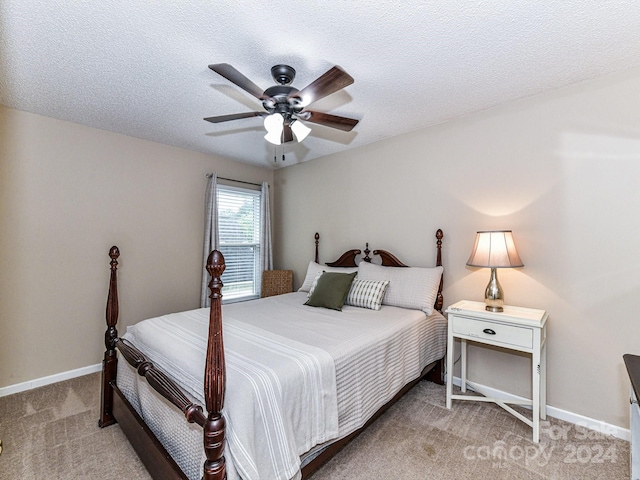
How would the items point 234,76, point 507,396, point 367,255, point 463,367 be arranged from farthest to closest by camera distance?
point 367,255 → point 463,367 → point 507,396 → point 234,76

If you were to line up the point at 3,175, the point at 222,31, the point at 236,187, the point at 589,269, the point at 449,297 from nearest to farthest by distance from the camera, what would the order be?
the point at 222,31 → the point at 589,269 → the point at 3,175 → the point at 449,297 → the point at 236,187

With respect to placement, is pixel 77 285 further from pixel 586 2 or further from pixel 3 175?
pixel 586 2

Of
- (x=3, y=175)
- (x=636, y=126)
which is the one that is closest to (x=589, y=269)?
(x=636, y=126)

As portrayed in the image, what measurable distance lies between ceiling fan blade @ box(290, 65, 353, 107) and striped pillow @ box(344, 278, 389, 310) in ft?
5.56

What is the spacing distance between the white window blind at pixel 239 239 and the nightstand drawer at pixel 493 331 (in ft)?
9.28

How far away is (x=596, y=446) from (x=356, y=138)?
3.12 metres

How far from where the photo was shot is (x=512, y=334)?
215cm

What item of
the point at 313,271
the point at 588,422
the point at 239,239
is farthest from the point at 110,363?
the point at 588,422

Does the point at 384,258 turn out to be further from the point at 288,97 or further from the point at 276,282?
the point at 288,97

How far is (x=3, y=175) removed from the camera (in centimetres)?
263

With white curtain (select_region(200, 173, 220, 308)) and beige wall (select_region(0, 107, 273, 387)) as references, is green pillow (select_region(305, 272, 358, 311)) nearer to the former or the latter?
white curtain (select_region(200, 173, 220, 308))

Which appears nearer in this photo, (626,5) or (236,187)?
(626,5)

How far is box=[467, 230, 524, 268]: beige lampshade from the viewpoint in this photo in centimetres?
229

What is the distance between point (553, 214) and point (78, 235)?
4193 mm
